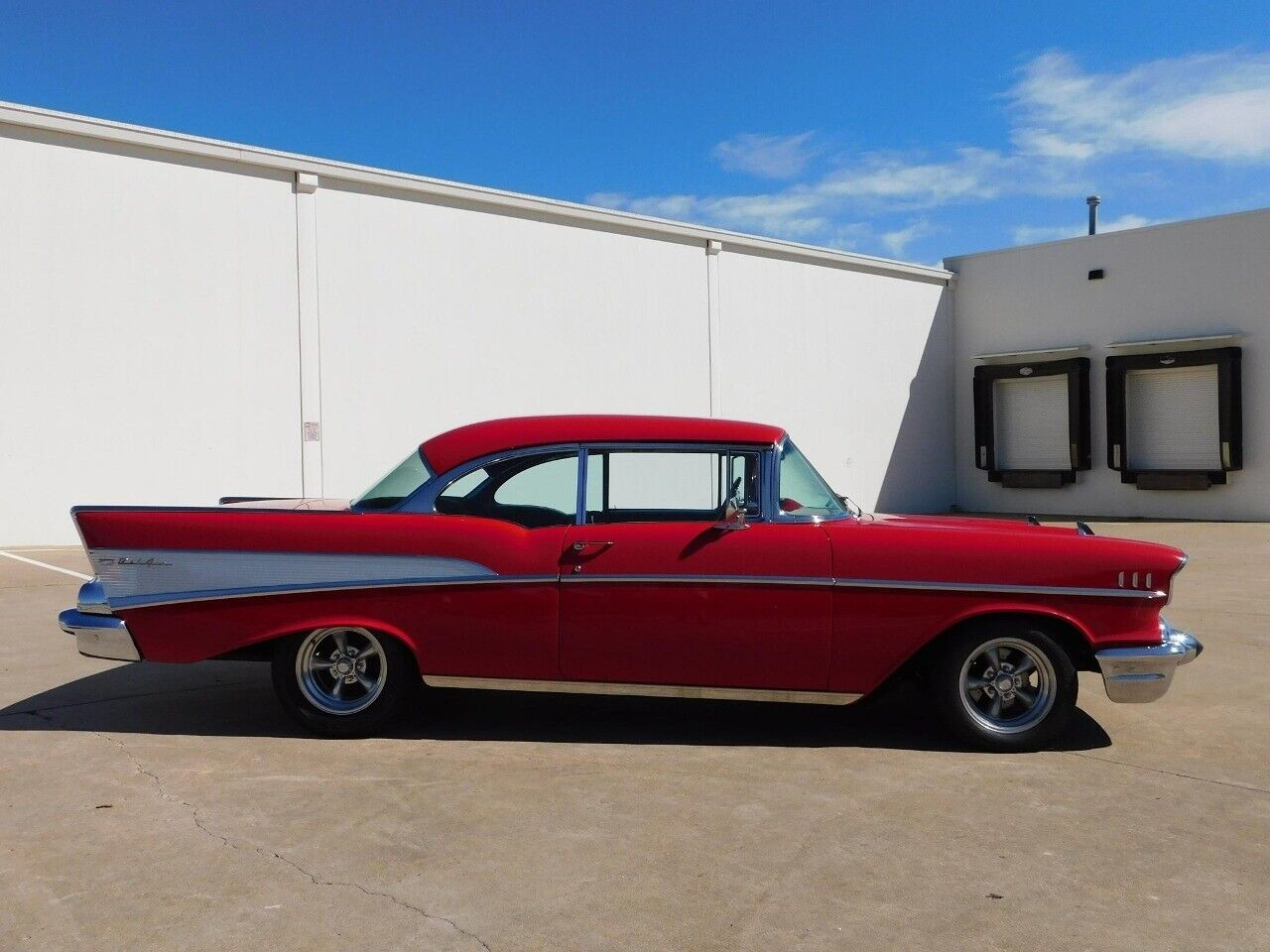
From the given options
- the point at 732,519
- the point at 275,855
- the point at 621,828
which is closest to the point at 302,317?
the point at 732,519

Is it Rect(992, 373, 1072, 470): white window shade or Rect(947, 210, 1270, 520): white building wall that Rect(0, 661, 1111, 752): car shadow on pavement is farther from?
Rect(992, 373, 1072, 470): white window shade

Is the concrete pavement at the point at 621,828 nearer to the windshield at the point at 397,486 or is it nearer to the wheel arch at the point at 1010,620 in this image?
the wheel arch at the point at 1010,620

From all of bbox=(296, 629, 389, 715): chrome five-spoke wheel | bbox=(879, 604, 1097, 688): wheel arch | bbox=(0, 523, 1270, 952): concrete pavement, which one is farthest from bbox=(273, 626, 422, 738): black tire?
bbox=(879, 604, 1097, 688): wheel arch

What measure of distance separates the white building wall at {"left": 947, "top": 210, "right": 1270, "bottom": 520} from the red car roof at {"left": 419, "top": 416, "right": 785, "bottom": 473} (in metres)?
18.8

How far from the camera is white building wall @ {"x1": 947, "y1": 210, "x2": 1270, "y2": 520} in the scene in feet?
66.8

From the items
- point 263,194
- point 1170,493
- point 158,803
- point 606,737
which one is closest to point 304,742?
point 158,803

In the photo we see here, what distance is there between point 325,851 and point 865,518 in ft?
9.19

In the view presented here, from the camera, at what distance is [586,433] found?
500 cm

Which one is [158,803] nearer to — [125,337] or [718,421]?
[718,421]

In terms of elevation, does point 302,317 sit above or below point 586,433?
above

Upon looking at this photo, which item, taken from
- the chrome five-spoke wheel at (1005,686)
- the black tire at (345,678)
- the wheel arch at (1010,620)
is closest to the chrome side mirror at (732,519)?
the wheel arch at (1010,620)

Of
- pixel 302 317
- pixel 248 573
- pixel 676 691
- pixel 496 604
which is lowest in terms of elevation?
pixel 676 691

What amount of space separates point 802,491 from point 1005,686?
4.01ft

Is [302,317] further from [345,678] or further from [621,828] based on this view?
[621,828]
